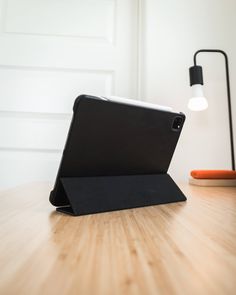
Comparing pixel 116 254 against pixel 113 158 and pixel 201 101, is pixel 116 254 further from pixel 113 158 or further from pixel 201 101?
pixel 201 101

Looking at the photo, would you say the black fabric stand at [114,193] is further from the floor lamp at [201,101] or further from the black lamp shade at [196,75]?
the black lamp shade at [196,75]

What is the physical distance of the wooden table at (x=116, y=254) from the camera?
0.51ft

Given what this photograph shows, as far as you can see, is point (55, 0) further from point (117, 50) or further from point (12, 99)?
point (12, 99)

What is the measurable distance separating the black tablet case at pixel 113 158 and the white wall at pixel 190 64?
38.8 inches

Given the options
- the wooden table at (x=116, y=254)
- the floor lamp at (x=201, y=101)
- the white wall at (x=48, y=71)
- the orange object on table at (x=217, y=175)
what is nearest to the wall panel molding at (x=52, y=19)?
the white wall at (x=48, y=71)

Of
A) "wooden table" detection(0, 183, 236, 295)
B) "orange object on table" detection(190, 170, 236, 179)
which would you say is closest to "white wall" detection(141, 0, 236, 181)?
"orange object on table" detection(190, 170, 236, 179)

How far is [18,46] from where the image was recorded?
161 centimetres

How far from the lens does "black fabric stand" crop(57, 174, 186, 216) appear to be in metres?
0.41

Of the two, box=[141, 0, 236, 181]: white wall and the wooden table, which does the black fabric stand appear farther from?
box=[141, 0, 236, 181]: white wall

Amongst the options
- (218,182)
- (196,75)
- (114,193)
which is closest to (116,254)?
(114,193)

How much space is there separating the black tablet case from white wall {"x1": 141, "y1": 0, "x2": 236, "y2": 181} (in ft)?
3.23

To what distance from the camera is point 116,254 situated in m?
0.22

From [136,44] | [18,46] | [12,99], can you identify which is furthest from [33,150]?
[136,44]

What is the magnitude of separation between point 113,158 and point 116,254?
0.28m
